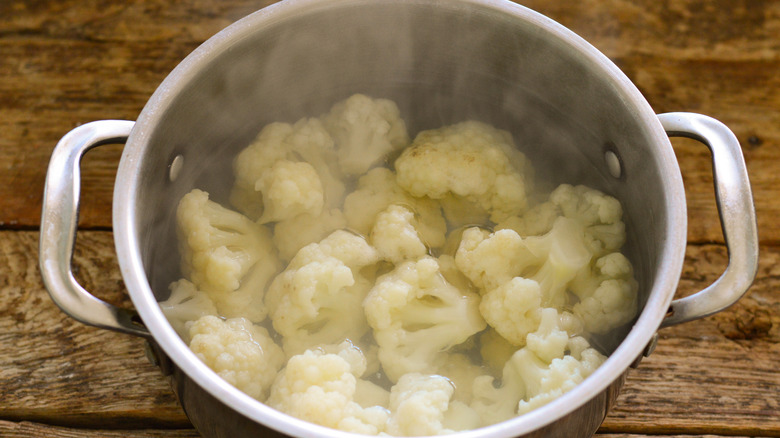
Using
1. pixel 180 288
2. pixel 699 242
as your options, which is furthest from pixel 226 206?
pixel 699 242

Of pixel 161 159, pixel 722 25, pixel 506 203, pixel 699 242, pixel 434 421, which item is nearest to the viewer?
pixel 434 421

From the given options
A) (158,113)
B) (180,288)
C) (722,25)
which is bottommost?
(180,288)

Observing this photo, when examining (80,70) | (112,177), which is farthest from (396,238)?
(80,70)

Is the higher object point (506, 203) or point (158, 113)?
point (158, 113)

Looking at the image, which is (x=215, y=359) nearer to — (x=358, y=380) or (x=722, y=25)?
(x=358, y=380)

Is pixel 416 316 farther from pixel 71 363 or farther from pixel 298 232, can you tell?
pixel 71 363

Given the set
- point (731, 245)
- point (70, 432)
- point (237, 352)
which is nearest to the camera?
point (731, 245)
